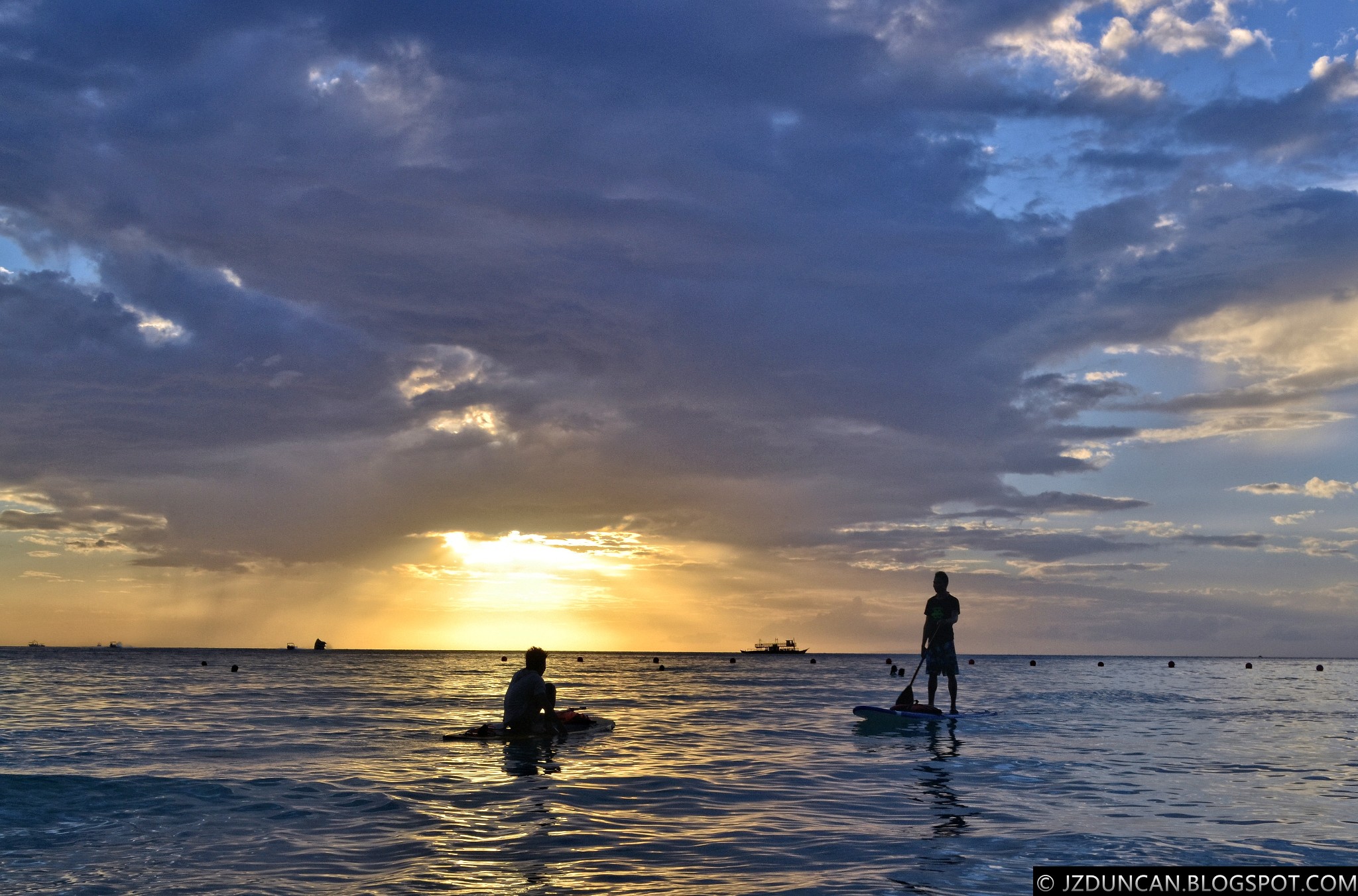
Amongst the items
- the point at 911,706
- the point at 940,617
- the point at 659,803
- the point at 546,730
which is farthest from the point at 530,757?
the point at 940,617

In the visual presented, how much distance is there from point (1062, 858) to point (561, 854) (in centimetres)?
528

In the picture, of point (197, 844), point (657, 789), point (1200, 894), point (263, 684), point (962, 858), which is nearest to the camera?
point (1200, 894)

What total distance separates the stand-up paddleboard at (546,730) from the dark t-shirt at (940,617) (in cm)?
882

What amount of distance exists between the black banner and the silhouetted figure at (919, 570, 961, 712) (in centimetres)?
1528

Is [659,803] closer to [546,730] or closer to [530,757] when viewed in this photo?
[530,757]

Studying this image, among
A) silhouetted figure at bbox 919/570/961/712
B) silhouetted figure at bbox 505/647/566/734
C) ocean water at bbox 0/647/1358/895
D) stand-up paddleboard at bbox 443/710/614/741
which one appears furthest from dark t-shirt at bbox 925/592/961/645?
silhouetted figure at bbox 505/647/566/734

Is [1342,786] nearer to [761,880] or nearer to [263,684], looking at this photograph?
[761,880]

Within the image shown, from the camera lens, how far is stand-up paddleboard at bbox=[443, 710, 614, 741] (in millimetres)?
20828

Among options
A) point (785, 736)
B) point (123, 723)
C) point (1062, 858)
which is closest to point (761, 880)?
point (1062, 858)

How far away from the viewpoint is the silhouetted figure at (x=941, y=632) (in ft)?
80.8

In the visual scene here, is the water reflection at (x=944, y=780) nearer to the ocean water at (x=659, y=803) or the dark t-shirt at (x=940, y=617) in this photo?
the ocean water at (x=659, y=803)

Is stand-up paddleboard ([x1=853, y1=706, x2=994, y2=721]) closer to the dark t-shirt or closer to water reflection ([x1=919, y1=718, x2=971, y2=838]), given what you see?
water reflection ([x1=919, y1=718, x2=971, y2=838])

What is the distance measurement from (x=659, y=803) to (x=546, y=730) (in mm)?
8155

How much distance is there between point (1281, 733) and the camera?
2394 cm
